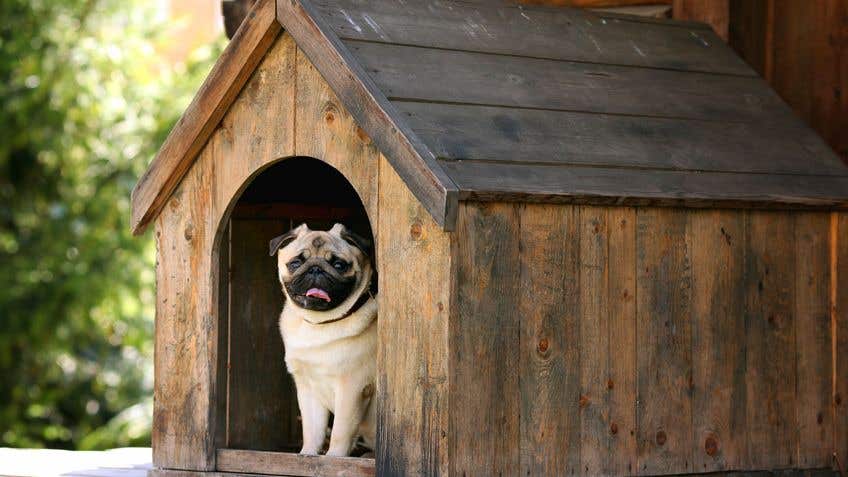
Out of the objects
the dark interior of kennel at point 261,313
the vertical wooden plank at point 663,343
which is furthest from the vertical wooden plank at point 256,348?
the vertical wooden plank at point 663,343

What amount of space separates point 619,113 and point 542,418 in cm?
117

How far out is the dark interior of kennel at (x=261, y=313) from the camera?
5.80 metres

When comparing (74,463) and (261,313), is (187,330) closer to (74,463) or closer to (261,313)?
(261,313)

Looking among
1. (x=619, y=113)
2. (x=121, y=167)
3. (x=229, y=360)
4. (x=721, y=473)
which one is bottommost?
(x=721, y=473)

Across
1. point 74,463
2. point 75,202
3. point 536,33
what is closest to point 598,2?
point 536,33

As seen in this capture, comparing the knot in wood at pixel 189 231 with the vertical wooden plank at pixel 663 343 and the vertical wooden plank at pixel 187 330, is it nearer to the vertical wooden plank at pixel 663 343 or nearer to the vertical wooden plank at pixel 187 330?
the vertical wooden plank at pixel 187 330

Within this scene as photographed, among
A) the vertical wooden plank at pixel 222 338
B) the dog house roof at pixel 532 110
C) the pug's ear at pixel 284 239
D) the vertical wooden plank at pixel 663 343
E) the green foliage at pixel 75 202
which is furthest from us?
the green foliage at pixel 75 202

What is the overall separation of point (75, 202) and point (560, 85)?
29.2ft

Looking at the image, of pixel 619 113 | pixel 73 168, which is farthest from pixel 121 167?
pixel 619 113

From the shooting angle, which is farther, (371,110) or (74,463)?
(74,463)

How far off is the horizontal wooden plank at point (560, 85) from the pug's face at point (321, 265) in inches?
29.8

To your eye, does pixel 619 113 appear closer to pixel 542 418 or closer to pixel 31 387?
pixel 542 418

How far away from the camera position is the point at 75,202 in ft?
43.6

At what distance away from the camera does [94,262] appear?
12.8 meters
